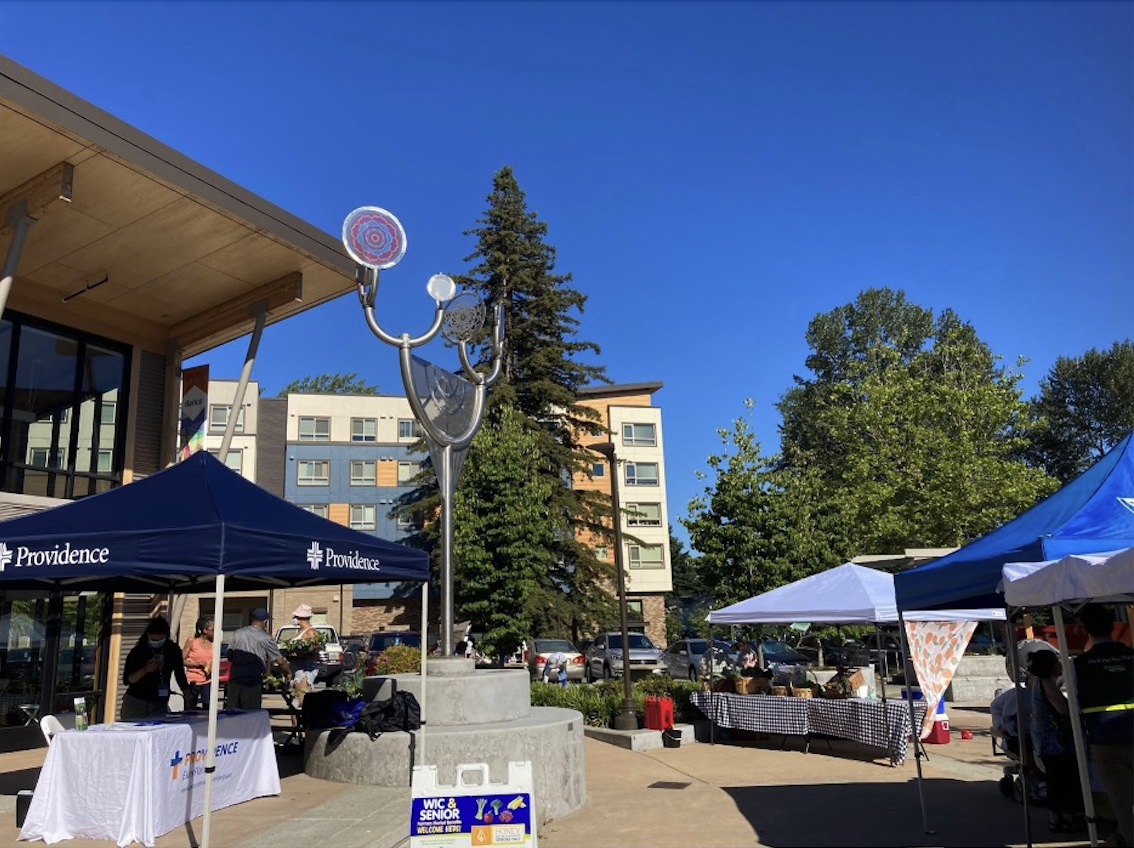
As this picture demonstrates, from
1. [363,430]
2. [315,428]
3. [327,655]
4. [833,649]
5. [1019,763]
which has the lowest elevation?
[833,649]

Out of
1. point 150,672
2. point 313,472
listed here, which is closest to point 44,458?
point 150,672

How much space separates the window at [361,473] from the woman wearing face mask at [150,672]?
4124 centimetres

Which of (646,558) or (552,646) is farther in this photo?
(646,558)

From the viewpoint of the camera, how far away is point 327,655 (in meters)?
21.2

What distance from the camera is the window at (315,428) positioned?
5000 cm

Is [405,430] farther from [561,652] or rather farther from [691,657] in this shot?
[691,657]

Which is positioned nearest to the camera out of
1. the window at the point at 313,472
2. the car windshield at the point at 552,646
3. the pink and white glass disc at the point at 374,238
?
the pink and white glass disc at the point at 374,238

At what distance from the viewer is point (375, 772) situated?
28.5ft

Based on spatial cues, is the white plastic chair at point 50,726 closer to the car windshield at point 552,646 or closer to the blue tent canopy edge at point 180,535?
the blue tent canopy edge at point 180,535

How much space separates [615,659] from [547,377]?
13.1 metres

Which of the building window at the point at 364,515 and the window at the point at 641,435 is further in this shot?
the window at the point at 641,435

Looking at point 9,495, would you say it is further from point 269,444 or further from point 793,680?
→ point 269,444

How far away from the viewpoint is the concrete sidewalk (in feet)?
23.4

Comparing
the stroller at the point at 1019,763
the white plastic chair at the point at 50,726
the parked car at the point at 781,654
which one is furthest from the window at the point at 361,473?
the white plastic chair at the point at 50,726
